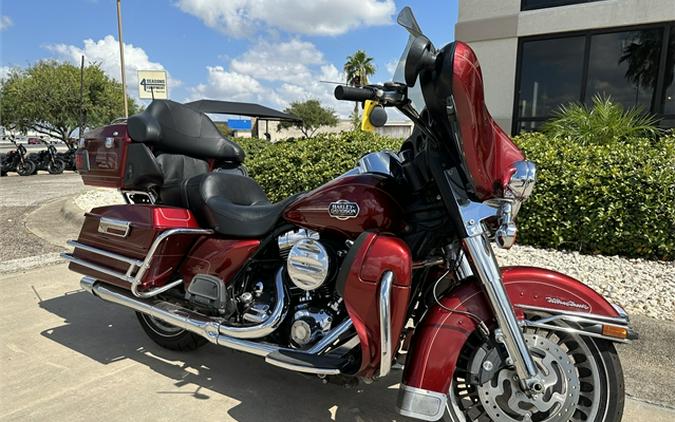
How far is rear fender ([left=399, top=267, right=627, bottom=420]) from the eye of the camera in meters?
1.92

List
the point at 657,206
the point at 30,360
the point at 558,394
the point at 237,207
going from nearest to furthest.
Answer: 1. the point at 558,394
2. the point at 237,207
3. the point at 30,360
4. the point at 657,206

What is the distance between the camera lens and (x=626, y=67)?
28.4 ft

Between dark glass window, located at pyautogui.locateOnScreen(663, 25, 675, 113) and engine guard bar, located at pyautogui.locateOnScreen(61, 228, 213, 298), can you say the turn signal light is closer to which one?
engine guard bar, located at pyautogui.locateOnScreen(61, 228, 213, 298)

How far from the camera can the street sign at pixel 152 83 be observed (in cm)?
1466

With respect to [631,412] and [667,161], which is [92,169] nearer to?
[631,412]

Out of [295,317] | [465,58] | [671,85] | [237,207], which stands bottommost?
[295,317]

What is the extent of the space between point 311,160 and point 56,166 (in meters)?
17.7

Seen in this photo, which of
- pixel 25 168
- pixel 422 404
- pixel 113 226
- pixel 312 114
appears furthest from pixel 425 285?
pixel 312 114

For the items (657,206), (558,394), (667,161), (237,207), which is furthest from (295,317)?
(667,161)

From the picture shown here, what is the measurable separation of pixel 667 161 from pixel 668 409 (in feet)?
9.89

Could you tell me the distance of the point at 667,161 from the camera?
15.0ft

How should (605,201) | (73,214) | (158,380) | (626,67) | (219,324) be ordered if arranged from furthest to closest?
(626,67)
(73,214)
(605,201)
(158,380)
(219,324)

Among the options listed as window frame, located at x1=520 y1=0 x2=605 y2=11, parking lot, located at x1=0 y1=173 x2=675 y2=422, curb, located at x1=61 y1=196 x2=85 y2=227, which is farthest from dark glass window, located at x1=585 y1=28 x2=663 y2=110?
curb, located at x1=61 y1=196 x2=85 y2=227

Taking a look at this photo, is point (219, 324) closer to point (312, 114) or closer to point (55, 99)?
point (55, 99)
